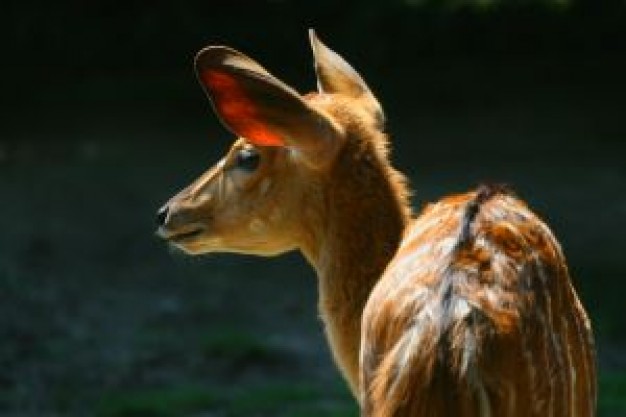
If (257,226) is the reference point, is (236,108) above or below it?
above

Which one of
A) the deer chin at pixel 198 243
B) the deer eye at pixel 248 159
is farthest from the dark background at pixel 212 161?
the deer eye at pixel 248 159

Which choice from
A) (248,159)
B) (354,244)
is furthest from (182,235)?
(354,244)

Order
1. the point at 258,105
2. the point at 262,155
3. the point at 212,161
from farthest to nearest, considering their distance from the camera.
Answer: the point at 212,161 → the point at 262,155 → the point at 258,105

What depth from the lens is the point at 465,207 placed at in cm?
480

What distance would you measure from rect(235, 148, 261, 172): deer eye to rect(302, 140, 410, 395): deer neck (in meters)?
0.27

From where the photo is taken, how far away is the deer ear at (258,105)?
5.50m

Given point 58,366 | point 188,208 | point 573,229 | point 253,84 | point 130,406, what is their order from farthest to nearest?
point 573,229 → point 58,366 → point 130,406 → point 188,208 → point 253,84

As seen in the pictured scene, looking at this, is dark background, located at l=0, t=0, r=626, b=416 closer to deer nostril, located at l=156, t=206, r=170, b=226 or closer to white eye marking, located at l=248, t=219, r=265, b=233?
deer nostril, located at l=156, t=206, r=170, b=226

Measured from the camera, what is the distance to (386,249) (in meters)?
5.77

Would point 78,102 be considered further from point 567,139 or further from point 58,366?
point 58,366

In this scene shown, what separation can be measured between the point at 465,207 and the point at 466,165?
Result: 384 inches

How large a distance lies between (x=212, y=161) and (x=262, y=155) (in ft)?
29.4

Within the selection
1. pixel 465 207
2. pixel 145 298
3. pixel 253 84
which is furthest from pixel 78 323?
pixel 465 207

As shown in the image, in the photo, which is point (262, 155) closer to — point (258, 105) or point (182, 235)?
point (258, 105)
